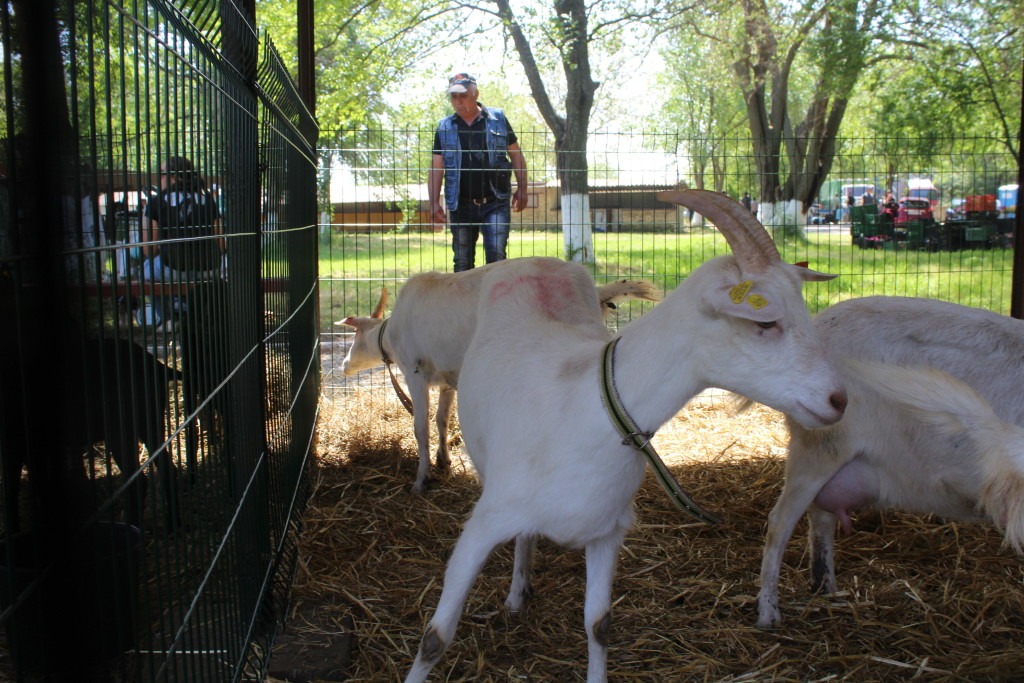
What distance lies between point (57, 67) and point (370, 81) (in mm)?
16181

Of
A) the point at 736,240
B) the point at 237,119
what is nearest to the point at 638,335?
the point at 736,240

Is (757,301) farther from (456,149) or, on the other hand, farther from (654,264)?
(654,264)

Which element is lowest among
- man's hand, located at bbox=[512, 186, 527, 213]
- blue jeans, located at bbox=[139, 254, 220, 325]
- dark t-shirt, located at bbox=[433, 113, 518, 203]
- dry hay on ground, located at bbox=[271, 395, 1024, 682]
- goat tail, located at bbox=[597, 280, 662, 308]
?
dry hay on ground, located at bbox=[271, 395, 1024, 682]

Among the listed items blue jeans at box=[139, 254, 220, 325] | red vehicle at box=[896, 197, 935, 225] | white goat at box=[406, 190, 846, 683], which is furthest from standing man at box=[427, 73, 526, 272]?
red vehicle at box=[896, 197, 935, 225]

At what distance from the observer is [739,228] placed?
2.55 m

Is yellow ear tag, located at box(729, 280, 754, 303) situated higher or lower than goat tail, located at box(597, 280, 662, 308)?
higher

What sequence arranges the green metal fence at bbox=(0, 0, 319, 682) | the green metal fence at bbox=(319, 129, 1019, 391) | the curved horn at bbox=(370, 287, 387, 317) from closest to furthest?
the green metal fence at bbox=(0, 0, 319, 682) < the curved horn at bbox=(370, 287, 387, 317) < the green metal fence at bbox=(319, 129, 1019, 391)

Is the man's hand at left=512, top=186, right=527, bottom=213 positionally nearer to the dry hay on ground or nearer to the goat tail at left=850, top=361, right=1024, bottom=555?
the dry hay on ground

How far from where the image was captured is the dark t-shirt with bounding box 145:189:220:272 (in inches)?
71.1

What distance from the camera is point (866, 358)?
3660mm

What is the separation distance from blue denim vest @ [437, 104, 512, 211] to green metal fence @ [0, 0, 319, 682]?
3625 mm

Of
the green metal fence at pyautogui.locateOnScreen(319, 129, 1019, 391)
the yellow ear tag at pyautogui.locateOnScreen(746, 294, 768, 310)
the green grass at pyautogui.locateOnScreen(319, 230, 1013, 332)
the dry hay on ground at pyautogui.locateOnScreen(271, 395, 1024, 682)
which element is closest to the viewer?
the yellow ear tag at pyautogui.locateOnScreen(746, 294, 768, 310)

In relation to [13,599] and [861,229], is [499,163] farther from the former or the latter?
[13,599]

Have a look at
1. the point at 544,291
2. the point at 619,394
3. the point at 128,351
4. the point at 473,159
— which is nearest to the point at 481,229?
the point at 473,159
